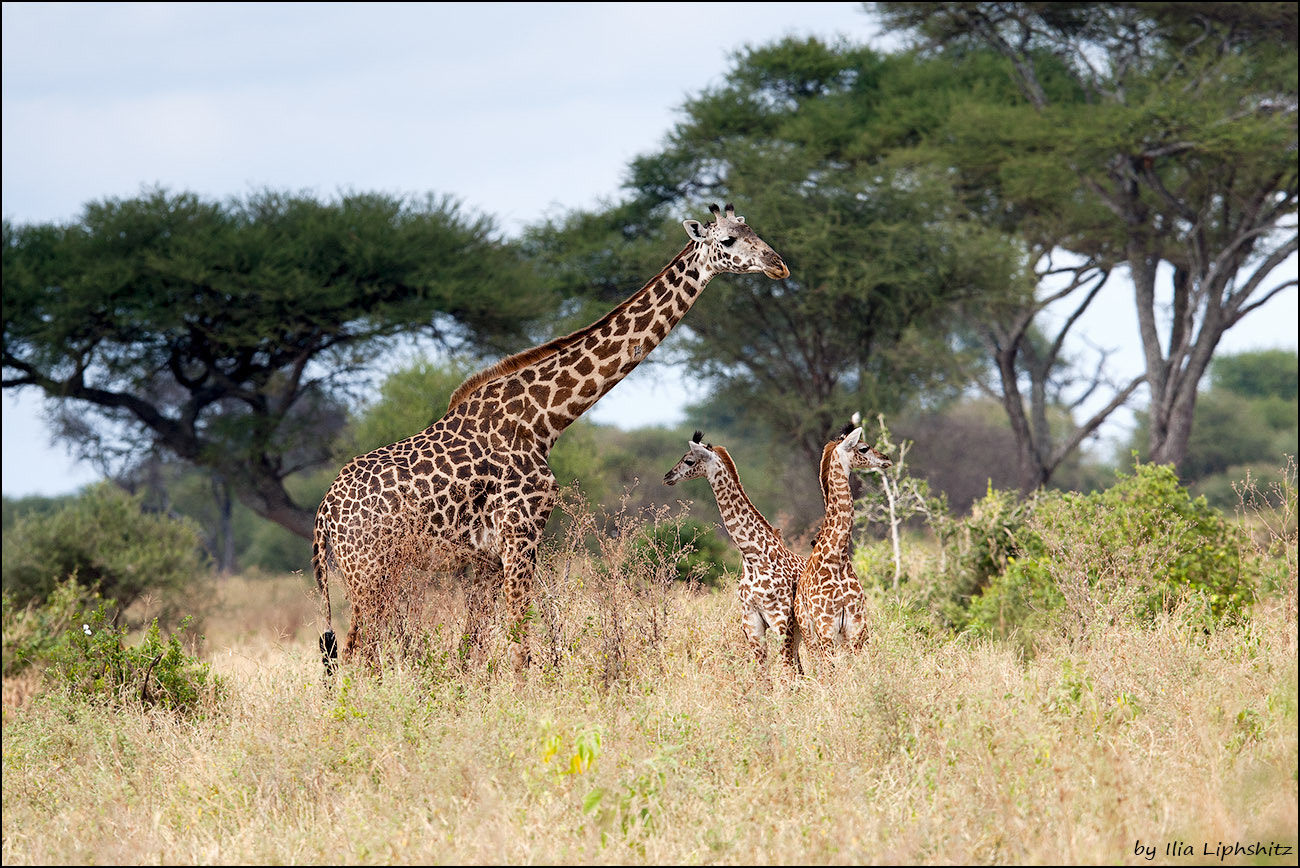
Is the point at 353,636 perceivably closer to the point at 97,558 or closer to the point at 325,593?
the point at 325,593

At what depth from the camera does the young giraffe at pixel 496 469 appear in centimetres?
697

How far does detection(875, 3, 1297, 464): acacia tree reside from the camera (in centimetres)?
2223

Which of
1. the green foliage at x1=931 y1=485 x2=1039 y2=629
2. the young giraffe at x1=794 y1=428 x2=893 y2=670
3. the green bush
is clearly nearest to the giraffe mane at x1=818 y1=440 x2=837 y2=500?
the young giraffe at x1=794 y1=428 x2=893 y2=670

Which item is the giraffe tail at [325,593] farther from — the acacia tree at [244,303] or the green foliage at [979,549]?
the acacia tree at [244,303]

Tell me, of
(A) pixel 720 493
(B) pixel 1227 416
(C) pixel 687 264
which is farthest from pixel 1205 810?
(B) pixel 1227 416

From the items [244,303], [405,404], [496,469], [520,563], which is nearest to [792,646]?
[520,563]

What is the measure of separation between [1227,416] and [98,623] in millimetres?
40271

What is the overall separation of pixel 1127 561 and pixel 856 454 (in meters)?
2.52

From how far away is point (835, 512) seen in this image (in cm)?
742

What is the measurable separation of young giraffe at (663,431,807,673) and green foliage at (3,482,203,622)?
10.9 meters

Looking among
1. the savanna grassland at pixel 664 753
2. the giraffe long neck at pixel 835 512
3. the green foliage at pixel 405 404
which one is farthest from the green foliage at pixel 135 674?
the green foliage at pixel 405 404

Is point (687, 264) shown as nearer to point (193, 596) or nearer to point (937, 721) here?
point (937, 721)

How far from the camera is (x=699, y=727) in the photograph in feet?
19.4

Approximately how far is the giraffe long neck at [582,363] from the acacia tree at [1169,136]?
1660cm
